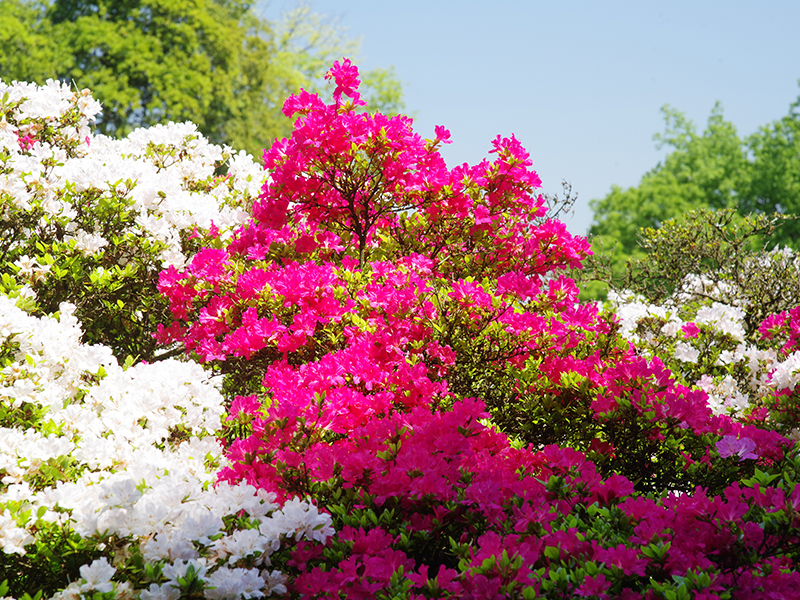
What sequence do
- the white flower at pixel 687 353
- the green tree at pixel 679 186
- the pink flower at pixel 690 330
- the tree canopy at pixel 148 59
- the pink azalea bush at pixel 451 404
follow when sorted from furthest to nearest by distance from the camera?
1. the green tree at pixel 679 186
2. the tree canopy at pixel 148 59
3. the pink flower at pixel 690 330
4. the white flower at pixel 687 353
5. the pink azalea bush at pixel 451 404

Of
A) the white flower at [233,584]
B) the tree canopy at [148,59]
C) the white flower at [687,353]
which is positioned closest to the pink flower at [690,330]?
the white flower at [687,353]

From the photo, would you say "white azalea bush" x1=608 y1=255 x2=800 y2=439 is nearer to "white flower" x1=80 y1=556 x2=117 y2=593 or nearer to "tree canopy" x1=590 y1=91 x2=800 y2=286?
"white flower" x1=80 y1=556 x2=117 y2=593

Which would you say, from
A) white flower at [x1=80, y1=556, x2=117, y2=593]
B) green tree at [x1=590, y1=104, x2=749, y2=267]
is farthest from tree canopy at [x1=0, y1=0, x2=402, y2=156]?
white flower at [x1=80, y1=556, x2=117, y2=593]

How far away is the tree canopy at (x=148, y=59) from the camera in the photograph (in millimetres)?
23297

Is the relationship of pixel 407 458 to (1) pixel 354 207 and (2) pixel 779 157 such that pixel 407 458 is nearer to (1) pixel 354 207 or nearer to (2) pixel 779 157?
(1) pixel 354 207

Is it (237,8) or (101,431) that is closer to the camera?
(101,431)

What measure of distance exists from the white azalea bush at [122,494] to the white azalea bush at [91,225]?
1.09 m

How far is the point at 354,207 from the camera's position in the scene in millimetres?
5328

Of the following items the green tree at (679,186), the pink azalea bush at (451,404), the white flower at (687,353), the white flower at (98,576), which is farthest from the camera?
the green tree at (679,186)

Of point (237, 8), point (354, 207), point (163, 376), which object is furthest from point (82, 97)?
point (237, 8)

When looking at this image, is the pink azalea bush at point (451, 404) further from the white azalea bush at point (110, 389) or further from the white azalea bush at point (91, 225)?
the white azalea bush at point (91, 225)

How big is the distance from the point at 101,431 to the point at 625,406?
2.88m

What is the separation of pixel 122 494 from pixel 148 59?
2552 cm

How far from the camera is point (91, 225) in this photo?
5051 mm
